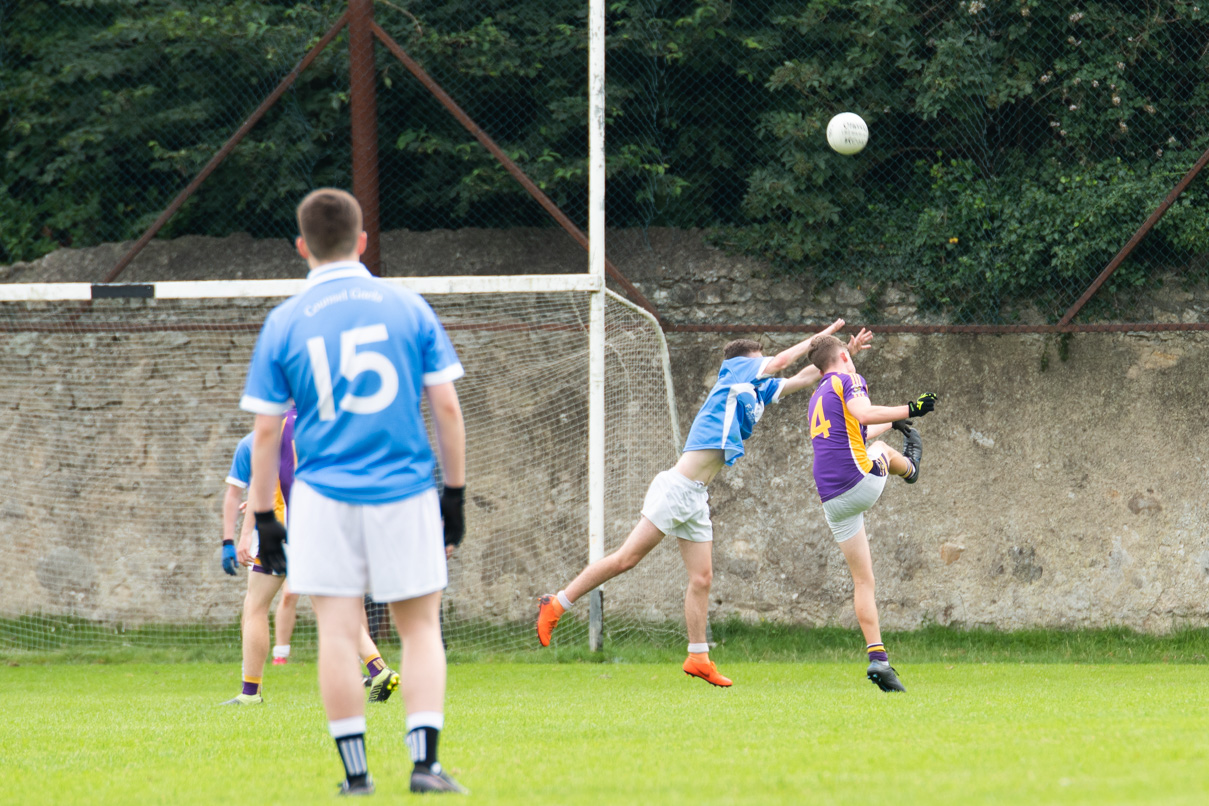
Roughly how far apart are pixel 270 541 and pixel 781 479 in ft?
26.0

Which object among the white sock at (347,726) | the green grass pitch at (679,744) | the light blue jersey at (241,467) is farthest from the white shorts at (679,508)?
the white sock at (347,726)

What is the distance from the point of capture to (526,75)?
12.1 meters

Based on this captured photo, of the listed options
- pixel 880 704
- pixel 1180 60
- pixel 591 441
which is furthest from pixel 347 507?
pixel 1180 60

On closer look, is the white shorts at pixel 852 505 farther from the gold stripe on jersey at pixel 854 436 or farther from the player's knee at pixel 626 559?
the player's knee at pixel 626 559

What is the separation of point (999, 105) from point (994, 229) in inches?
46.7

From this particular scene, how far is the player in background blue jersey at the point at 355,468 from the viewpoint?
345cm

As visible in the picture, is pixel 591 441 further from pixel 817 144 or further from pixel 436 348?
pixel 436 348

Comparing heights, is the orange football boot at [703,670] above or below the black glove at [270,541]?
below

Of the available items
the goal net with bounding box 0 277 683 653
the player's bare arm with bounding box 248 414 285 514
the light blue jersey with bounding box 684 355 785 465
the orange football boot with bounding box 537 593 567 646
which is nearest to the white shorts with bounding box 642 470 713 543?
the light blue jersey with bounding box 684 355 785 465

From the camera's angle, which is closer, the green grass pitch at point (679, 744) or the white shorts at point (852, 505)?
the green grass pitch at point (679, 744)

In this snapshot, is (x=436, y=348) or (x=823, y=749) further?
(x=823, y=749)

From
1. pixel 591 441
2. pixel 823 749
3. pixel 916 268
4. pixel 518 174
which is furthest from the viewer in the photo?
pixel 916 268

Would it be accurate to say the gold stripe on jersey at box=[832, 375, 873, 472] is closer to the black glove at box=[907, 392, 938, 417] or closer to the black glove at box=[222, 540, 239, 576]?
the black glove at box=[907, 392, 938, 417]

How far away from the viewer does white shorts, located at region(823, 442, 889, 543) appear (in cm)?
732
